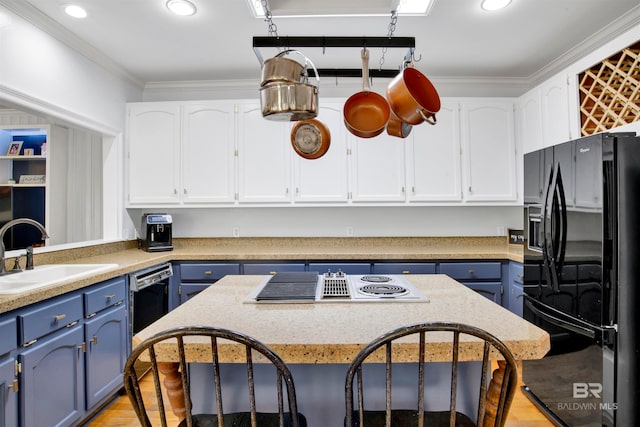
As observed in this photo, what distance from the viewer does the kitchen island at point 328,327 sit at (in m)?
0.97

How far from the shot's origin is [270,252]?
303 cm

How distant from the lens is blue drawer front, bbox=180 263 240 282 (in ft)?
9.60

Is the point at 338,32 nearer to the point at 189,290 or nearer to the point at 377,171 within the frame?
the point at 377,171

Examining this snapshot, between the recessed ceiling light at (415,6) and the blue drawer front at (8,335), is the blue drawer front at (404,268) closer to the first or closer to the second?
the recessed ceiling light at (415,6)

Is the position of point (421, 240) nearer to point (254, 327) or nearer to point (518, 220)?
point (518, 220)

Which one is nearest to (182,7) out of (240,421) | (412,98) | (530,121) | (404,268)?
(412,98)

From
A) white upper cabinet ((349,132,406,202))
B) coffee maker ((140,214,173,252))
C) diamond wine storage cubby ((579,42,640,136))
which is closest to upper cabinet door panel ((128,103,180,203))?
coffee maker ((140,214,173,252))

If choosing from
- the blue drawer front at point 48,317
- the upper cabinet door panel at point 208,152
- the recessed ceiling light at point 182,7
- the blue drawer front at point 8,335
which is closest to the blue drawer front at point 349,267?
the upper cabinet door panel at point 208,152

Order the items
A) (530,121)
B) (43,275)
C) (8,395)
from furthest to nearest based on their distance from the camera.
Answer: (530,121) → (43,275) → (8,395)

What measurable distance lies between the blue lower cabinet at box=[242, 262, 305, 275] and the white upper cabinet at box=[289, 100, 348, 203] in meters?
0.61

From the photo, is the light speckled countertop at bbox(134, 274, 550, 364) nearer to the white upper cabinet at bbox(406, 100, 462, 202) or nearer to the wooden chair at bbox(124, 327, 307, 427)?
the wooden chair at bbox(124, 327, 307, 427)

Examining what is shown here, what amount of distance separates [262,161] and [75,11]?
165 centimetres

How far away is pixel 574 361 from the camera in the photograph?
1.79 meters

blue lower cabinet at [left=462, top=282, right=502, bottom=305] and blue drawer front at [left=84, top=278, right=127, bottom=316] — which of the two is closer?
blue drawer front at [left=84, top=278, right=127, bottom=316]
